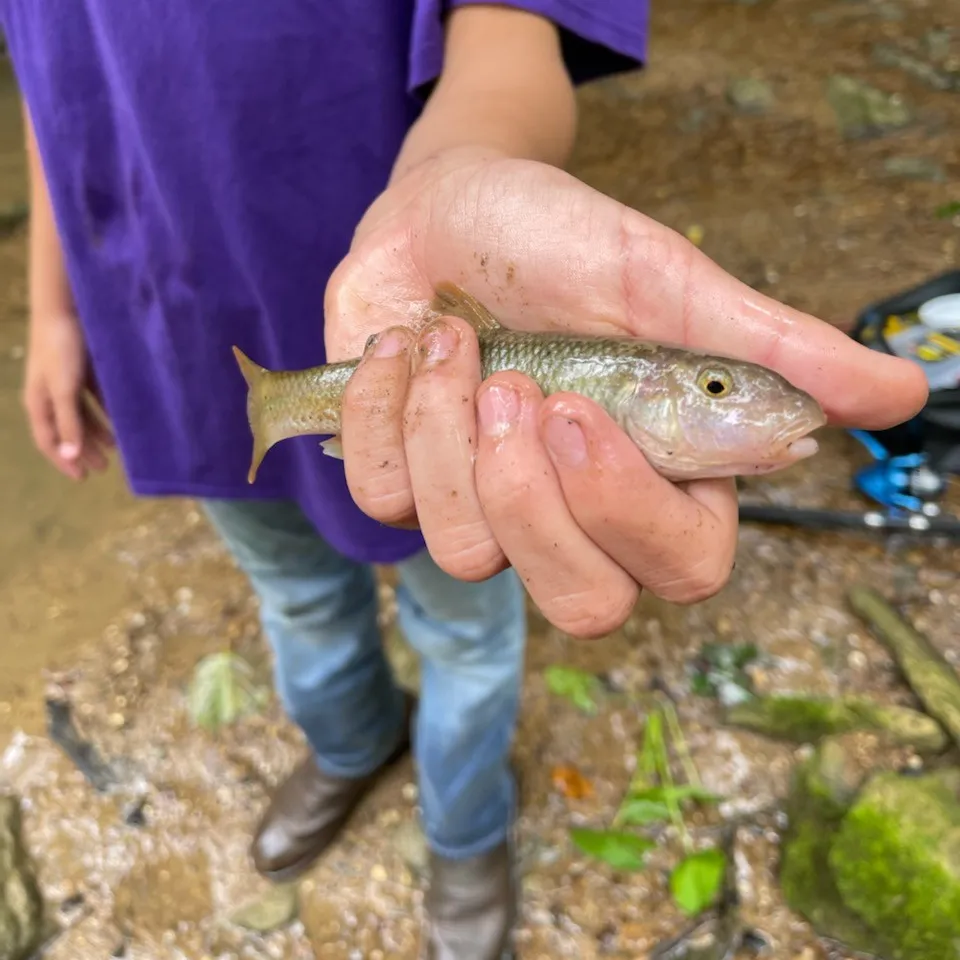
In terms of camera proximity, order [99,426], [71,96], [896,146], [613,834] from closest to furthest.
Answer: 1. [71,96]
2. [99,426]
3. [613,834]
4. [896,146]

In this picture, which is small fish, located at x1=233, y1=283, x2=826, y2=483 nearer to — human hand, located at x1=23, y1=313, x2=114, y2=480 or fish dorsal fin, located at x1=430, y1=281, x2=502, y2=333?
fish dorsal fin, located at x1=430, y1=281, x2=502, y2=333

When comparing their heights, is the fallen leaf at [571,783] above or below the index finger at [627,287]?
below

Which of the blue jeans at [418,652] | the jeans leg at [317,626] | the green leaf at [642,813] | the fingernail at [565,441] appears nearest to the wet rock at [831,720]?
the green leaf at [642,813]

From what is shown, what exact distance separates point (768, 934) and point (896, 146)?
543 centimetres

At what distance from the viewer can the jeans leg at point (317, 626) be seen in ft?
7.32

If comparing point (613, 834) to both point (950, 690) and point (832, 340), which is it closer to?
point (950, 690)

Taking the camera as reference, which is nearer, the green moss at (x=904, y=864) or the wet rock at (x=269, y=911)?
the green moss at (x=904, y=864)

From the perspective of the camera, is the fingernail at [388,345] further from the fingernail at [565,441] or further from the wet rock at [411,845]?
the wet rock at [411,845]

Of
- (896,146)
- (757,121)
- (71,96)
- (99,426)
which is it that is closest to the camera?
(71,96)

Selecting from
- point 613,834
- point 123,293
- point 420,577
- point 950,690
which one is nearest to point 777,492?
point 950,690

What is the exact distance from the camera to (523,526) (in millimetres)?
1271

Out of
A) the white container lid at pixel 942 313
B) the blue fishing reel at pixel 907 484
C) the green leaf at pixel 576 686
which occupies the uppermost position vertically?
the white container lid at pixel 942 313

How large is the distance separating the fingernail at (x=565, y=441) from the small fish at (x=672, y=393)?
0.21 metres

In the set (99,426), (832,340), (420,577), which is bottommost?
(420,577)
